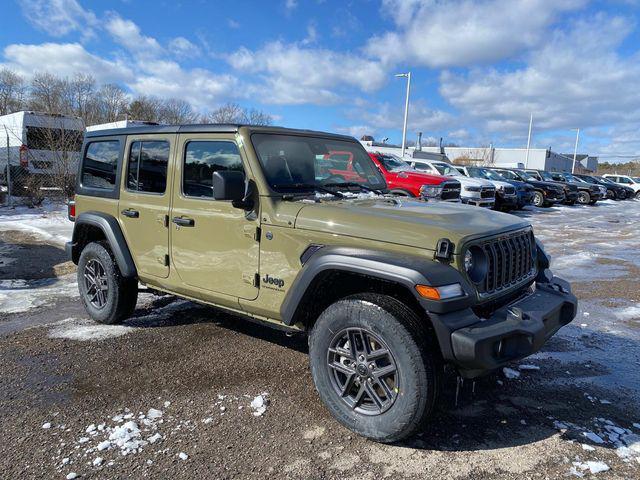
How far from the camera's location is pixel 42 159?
1425 centimetres

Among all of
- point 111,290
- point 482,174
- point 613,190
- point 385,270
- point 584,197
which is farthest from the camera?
point 613,190

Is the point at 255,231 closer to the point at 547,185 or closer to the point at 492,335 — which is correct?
the point at 492,335

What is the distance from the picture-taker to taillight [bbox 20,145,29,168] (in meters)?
13.8

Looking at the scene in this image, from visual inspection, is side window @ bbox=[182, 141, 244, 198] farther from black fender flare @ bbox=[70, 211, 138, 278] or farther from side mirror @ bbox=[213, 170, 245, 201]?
black fender flare @ bbox=[70, 211, 138, 278]

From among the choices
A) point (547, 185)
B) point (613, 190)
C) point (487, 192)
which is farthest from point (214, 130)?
point (613, 190)

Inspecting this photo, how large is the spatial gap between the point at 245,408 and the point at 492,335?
1709 millimetres

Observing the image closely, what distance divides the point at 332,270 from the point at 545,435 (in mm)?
1675

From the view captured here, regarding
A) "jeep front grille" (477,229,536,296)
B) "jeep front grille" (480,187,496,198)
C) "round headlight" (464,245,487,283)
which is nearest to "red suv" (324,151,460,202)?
"jeep front grille" (480,187,496,198)

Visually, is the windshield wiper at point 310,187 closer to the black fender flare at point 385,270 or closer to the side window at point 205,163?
the side window at point 205,163

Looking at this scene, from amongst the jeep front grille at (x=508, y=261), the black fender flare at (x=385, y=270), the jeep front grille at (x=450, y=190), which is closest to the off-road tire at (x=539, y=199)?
the jeep front grille at (x=450, y=190)

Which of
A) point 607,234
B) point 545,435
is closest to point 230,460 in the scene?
point 545,435

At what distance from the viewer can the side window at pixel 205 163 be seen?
3.75 metres

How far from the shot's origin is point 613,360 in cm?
430

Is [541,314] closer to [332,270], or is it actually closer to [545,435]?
[545,435]
